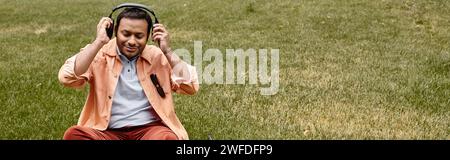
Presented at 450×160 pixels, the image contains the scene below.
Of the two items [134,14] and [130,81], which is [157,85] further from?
[134,14]

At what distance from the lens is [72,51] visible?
36.0ft

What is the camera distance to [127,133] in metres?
4.29

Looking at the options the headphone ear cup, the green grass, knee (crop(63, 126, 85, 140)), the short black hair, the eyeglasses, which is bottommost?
the green grass

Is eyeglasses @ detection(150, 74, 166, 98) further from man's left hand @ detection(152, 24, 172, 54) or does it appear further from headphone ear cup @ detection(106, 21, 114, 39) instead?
headphone ear cup @ detection(106, 21, 114, 39)

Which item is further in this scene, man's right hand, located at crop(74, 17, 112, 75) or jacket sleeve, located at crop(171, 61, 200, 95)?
jacket sleeve, located at crop(171, 61, 200, 95)

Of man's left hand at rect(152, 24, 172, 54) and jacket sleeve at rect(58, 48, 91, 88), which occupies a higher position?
man's left hand at rect(152, 24, 172, 54)

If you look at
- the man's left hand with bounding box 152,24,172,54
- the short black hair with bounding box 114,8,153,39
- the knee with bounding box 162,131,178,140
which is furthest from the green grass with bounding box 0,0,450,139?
the short black hair with bounding box 114,8,153,39

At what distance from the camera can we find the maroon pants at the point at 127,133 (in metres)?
4.15

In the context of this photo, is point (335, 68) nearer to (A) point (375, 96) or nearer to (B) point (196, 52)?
(A) point (375, 96)

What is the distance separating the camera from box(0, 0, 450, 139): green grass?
20.5 feet

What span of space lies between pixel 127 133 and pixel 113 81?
0.39m

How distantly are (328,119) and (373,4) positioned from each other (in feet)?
34.6

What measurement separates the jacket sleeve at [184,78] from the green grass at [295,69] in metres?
1.52

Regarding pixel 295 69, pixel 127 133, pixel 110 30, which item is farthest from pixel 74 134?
pixel 295 69
